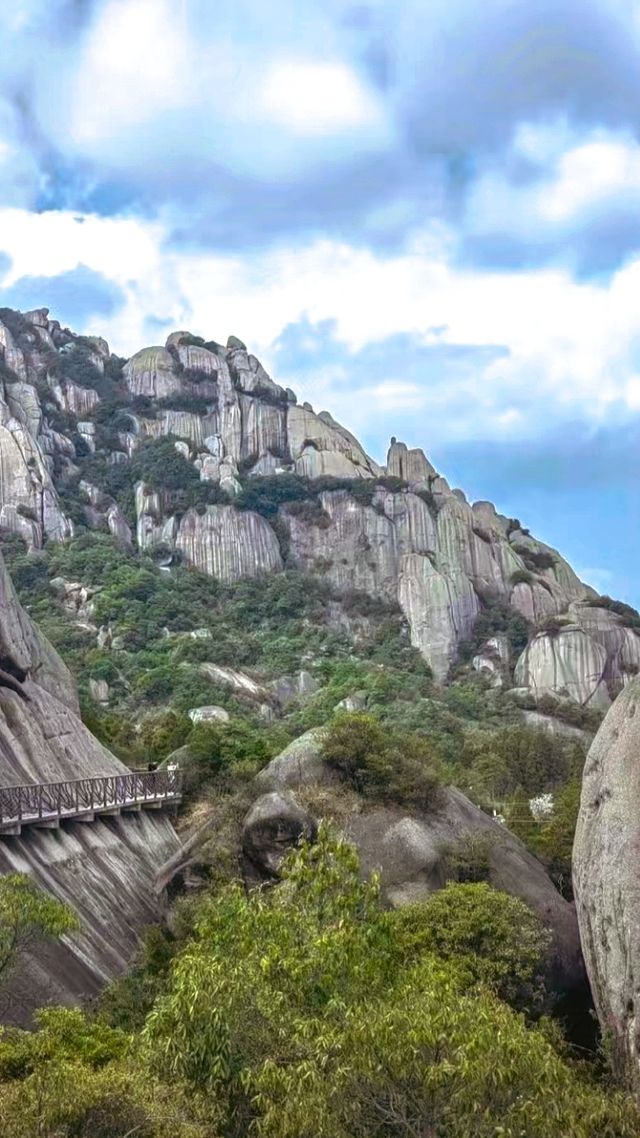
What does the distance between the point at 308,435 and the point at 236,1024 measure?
114 metres

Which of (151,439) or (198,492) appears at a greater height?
(151,439)

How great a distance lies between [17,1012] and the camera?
16.4 meters

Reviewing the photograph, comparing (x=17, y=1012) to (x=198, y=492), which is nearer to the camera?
(x=17, y=1012)

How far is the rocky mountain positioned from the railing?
51.9 metres

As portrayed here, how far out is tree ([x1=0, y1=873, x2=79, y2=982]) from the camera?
1304 centimetres

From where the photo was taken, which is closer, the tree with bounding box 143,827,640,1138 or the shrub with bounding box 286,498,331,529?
the tree with bounding box 143,827,640,1138

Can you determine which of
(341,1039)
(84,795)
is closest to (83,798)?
(84,795)

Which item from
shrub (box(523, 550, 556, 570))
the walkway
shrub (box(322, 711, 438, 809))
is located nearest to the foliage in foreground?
the walkway

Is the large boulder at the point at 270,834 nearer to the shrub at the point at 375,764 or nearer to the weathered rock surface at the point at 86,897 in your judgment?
the shrub at the point at 375,764

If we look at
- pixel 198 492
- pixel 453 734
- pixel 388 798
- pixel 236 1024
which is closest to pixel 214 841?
pixel 388 798

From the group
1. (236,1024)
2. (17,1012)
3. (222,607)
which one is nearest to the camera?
(236,1024)

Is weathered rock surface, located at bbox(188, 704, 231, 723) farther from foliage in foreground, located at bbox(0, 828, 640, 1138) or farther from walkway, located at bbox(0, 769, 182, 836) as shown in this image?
foliage in foreground, located at bbox(0, 828, 640, 1138)

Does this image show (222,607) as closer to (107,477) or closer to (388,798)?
(107,477)

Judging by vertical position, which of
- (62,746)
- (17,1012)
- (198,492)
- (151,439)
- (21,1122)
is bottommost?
(17,1012)
